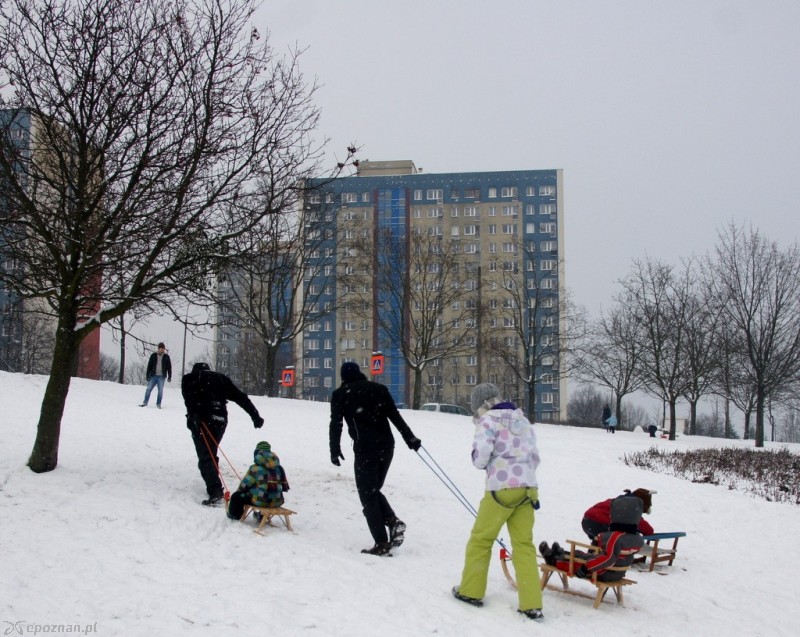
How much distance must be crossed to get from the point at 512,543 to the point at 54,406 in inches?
247

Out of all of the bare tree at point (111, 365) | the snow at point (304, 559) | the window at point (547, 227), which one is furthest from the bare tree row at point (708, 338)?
the bare tree at point (111, 365)

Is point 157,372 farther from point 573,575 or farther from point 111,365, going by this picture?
point 111,365

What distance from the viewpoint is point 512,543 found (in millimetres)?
6340

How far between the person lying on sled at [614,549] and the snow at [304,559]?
332 mm

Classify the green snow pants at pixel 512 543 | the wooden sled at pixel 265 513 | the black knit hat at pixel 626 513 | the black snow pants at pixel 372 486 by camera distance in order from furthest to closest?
the wooden sled at pixel 265 513 → the black snow pants at pixel 372 486 → the black knit hat at pixel 626 513 → the green snow pants at pixel 512 543

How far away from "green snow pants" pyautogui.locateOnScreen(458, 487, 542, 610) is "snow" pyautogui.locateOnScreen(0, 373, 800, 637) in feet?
0.68

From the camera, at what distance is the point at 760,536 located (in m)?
11.7

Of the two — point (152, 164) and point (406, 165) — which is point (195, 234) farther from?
point (406, 165)

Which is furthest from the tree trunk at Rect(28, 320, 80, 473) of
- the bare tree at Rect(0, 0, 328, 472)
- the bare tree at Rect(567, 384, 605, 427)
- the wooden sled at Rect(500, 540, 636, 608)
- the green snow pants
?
the bare tree at Rect(567, 384, 605, 427)

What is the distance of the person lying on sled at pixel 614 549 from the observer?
6.76 metres

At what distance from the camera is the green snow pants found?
246 inches

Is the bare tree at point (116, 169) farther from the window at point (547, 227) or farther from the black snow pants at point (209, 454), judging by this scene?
the window at point (547, 227)

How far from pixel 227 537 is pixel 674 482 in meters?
10.7

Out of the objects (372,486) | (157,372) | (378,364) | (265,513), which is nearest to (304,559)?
(372,486)
